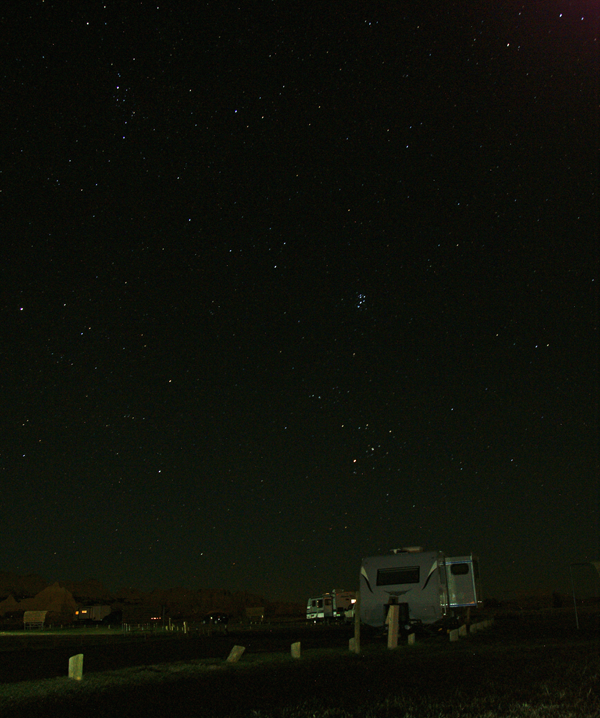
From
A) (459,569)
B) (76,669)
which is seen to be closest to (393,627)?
(76,669)

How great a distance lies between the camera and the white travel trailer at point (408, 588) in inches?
881

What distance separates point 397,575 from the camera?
23.4m

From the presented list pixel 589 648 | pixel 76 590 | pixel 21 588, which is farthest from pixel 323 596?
pixel 21 588

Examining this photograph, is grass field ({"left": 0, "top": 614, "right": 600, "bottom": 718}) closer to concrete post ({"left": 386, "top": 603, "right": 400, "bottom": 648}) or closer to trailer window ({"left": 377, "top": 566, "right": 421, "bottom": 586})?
concrete post ({"left": 386, "top": 603, "right": 400, "bottom": 648})

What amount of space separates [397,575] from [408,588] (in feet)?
2.28

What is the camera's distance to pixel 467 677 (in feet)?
35.1

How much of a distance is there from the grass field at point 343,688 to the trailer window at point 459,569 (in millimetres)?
10575

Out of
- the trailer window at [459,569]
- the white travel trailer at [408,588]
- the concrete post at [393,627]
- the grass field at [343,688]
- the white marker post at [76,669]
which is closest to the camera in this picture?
the grass field at [343,688]

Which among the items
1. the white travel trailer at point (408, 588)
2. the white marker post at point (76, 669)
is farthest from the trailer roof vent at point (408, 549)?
the white marker post at point (76, 669)

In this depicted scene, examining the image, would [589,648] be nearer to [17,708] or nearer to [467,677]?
[467,677]

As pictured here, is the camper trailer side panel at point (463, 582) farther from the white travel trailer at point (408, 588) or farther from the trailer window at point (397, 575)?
the trailer window at point (397, 575)

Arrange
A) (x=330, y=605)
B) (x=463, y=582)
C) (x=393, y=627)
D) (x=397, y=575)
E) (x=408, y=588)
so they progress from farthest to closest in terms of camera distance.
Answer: (x=330, y=605) < (x=463, y=582) < (x=397, y=575) < (x=408, y=588) < (x=393, y=627)

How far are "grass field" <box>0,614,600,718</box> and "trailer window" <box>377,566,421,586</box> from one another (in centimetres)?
757

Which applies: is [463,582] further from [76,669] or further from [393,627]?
[76,669]
